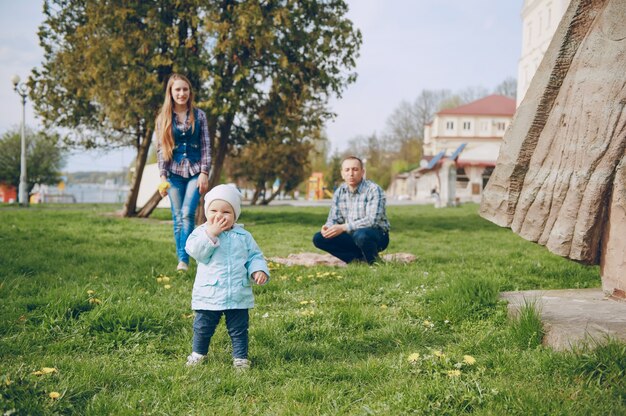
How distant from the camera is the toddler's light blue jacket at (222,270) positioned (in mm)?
3424

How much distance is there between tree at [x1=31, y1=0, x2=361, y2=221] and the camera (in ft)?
45.9

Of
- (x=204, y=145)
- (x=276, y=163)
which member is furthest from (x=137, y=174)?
Answer: (x=276, y=163)

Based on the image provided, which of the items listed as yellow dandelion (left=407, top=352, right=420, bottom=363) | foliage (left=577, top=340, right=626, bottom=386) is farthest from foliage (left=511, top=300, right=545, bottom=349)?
yellow dandelion (left=407, top=352, right=420, bottom=363)

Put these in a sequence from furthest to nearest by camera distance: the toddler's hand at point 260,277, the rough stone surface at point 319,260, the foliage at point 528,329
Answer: the rough stone surface at point 319,260, the foliage at point 528,329, the toddler's hand at point 260,277

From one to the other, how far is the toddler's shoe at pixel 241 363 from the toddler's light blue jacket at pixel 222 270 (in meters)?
0.32

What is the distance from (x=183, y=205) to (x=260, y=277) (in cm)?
371

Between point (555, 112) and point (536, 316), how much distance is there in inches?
52.1

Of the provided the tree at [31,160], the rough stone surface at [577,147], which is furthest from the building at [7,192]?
the rough stone surface at [577,147]

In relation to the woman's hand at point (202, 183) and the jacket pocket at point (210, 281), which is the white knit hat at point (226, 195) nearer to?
the jacket pocket at point (210, 281)

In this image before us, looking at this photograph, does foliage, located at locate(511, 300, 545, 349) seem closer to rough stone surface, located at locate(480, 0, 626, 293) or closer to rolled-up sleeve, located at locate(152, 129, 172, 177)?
rough stone surface, located at locate(480, 0, 626, 293)

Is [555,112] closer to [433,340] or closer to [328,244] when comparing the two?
[433,340]

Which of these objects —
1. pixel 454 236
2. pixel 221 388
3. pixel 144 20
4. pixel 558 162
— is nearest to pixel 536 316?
pixel 558 162

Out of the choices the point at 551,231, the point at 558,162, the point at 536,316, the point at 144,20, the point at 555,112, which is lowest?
the point at 536,316

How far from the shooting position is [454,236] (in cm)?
1249
